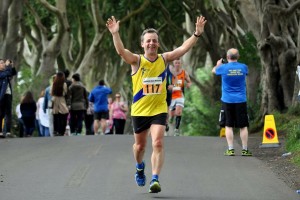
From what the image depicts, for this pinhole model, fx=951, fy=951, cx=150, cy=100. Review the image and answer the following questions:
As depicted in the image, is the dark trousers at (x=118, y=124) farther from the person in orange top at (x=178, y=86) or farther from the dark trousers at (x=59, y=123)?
the person in orange top at (x=178, y=86)

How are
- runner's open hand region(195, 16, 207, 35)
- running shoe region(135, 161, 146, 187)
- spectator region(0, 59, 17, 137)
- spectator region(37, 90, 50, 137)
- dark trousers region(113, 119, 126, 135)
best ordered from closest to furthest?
1. runner's open hand region(195, 16, 207, 35)
2. running shoe region(135, 161, 146, 187)
3. spectator region(0, 59, 17, 137)
4. spectator region(37, 90, 50, 137)
5. dark trousers region(113, 119, 126, 135)

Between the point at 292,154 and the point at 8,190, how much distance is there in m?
5.81

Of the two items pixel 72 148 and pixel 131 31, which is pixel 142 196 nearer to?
pixel 72 148

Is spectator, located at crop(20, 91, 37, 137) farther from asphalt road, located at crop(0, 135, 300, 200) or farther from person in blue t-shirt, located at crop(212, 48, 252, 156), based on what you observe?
person in blue t-shirt, located at crop(212, 48, 252, 156)

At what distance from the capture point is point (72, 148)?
17.1 metres

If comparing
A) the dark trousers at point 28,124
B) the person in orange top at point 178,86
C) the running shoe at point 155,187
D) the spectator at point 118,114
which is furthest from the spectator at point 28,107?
the running shoe at point 155,187

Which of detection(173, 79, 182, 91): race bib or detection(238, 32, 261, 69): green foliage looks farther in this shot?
detection(238, 32, 261, 69): green foliage

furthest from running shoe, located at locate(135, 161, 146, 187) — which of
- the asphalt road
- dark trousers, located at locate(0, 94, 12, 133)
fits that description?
dark trousers, located at locate(0, 94, 12, 133)

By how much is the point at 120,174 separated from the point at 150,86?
219cm

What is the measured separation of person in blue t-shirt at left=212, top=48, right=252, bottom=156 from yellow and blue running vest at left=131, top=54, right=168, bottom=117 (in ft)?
16.1

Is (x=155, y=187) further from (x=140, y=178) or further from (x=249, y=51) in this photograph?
(x=249, y=51)

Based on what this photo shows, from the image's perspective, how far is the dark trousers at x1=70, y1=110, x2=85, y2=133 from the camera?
24.2 meters

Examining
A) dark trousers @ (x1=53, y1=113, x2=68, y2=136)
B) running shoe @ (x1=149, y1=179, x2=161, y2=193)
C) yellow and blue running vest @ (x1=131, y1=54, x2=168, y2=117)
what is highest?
yellow and blue running vest @ (x1=131, y1=54, x2=168, y2=117)

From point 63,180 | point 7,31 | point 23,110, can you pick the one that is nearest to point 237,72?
point 63,180
